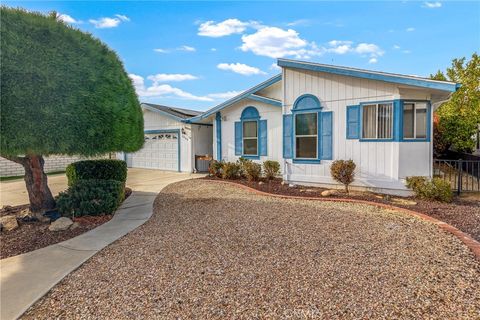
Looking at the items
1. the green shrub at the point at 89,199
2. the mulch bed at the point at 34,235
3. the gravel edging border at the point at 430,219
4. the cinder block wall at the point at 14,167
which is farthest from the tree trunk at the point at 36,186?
the cinder block wall at the point at 14,167

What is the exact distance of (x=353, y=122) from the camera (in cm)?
830

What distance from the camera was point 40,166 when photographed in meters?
6.16

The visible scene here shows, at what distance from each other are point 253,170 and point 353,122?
166 inches

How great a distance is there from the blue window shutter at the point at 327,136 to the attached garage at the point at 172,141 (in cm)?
773

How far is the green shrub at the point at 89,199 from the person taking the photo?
5.89 metres

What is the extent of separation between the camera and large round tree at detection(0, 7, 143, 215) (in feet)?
12.7

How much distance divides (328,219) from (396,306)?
308 cm

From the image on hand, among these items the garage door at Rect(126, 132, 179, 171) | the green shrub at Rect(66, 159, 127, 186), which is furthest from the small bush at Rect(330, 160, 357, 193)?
the garage door at Rect(126, 132, 179, 171)

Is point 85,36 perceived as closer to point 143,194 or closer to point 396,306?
point 143,194

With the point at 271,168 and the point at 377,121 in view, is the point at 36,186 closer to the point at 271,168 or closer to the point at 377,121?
the point at 271,168

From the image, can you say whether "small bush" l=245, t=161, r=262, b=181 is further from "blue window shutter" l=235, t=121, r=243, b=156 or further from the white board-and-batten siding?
the white board-and-batten siding

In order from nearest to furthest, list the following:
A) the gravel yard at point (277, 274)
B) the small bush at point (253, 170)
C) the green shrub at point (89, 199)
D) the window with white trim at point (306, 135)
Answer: the gravel yard at point (277, 274), the green shrub at point (89, 199), the window with white trim at point (306, 135), the small bush at point (253, 170)

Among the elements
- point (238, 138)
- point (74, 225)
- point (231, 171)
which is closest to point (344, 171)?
point (231, 171)

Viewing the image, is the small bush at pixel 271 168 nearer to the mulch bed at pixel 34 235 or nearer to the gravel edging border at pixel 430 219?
the gravel edging border at pixel 430 219
